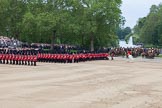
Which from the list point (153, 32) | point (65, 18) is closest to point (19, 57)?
point (65, 18)

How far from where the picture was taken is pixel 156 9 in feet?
579

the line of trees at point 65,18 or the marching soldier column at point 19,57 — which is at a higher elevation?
the line of trees at point 65,18

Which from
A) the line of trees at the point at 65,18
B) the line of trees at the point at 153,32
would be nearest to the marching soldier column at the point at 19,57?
the line of trees at the point at 65,18

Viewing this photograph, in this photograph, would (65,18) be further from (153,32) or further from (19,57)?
(153,32)

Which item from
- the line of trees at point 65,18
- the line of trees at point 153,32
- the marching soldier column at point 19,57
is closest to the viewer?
the marching soldier column at point 19,57

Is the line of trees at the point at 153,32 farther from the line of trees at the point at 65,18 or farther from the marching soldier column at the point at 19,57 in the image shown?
the marching soldier column at the point at 19,57

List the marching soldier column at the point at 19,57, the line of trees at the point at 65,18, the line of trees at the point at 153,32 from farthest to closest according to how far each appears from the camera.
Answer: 1. the line of trees at the point at 153,32
2. the line of trees at the point at 65,18
3. the marching soldier column at the point at 19,57

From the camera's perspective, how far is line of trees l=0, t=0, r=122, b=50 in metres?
84.6

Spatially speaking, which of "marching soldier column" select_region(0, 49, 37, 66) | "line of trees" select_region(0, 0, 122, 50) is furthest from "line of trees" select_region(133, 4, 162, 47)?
"marching soldier column" select_region(0, 49, 37, 66)

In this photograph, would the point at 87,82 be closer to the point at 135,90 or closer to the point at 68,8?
the point at 135,90

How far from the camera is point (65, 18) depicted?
84.8 metres

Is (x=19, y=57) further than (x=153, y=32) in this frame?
No

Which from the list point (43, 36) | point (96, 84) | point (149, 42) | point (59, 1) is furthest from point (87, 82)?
point (149, 42)

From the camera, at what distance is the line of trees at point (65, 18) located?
84625 millimetres
